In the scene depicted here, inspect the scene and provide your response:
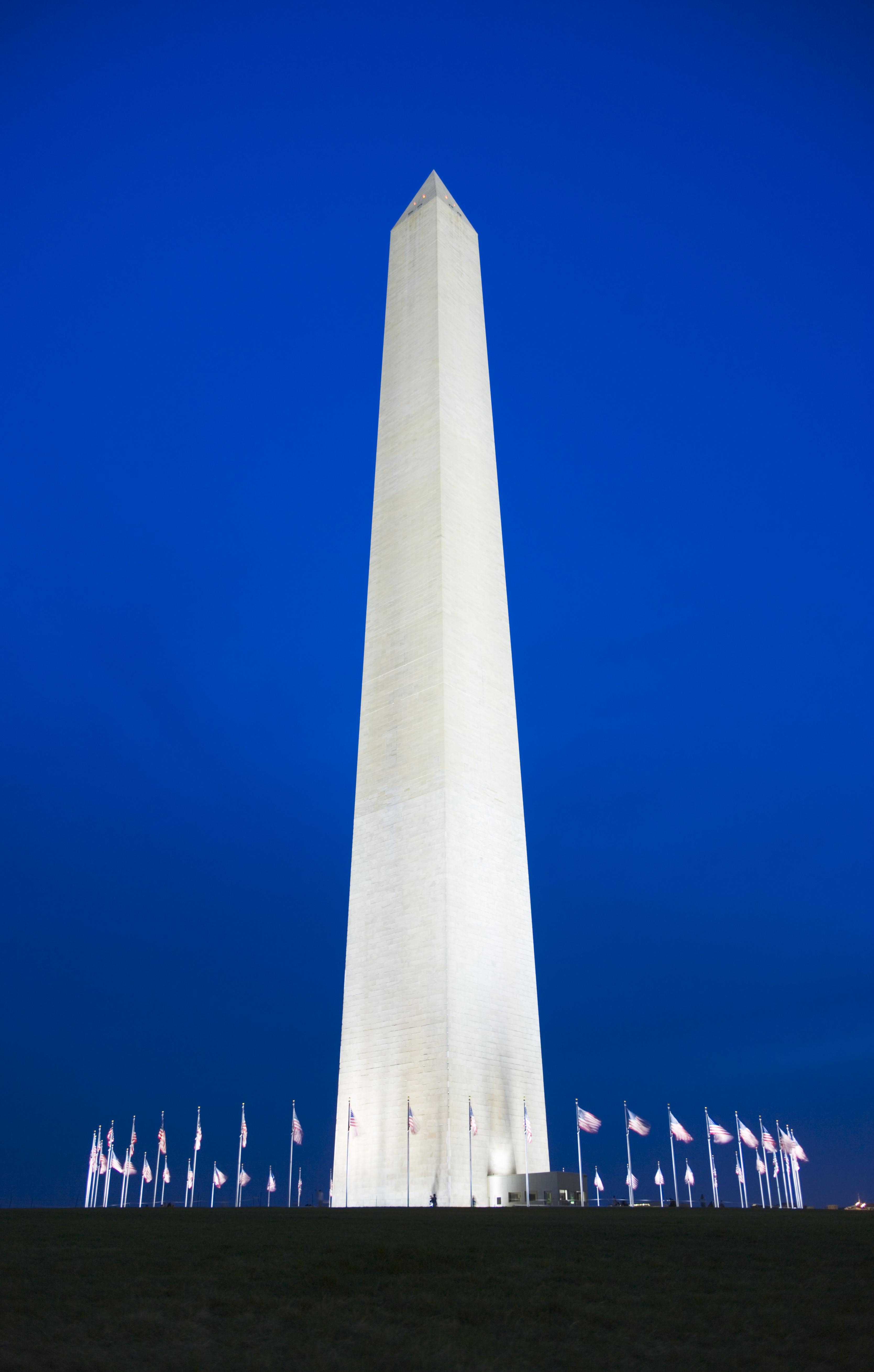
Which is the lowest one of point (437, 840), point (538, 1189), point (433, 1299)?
point (433, 1299)

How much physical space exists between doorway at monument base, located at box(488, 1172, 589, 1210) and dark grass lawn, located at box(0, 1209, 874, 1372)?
12889 mm

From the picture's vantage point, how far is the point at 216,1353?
8.59 m

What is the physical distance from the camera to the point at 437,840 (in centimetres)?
3011

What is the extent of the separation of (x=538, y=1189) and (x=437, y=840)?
8738 millimetres

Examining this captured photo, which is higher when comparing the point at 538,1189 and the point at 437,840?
the point at 437,840

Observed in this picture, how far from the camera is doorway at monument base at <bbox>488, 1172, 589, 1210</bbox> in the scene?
2675cm

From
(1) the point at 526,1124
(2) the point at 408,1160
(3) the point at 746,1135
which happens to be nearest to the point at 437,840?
(1) the point at 526,1124

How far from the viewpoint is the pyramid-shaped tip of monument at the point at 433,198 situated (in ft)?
138

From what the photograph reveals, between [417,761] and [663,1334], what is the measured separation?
22.6 metres

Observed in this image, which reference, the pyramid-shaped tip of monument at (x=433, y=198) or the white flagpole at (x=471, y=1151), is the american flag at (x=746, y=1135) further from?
the pyramid-shaped tip of monument at (x=433, y=198)

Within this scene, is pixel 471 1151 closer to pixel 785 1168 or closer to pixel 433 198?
pixel 785 1168

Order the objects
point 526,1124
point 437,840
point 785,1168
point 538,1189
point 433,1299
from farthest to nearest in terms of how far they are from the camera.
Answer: point 785,1168 → point 437,840 → point 526,1124 → point 538,1189 → point 433,1299

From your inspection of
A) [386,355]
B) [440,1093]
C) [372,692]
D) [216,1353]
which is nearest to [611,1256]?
[216,1353]

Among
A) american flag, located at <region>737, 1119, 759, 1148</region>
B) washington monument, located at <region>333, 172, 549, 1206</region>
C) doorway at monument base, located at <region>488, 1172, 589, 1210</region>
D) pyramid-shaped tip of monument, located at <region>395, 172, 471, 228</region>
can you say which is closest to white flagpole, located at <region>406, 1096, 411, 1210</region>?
washington monument, located at <region>333, 172, 549, 1206</region>
